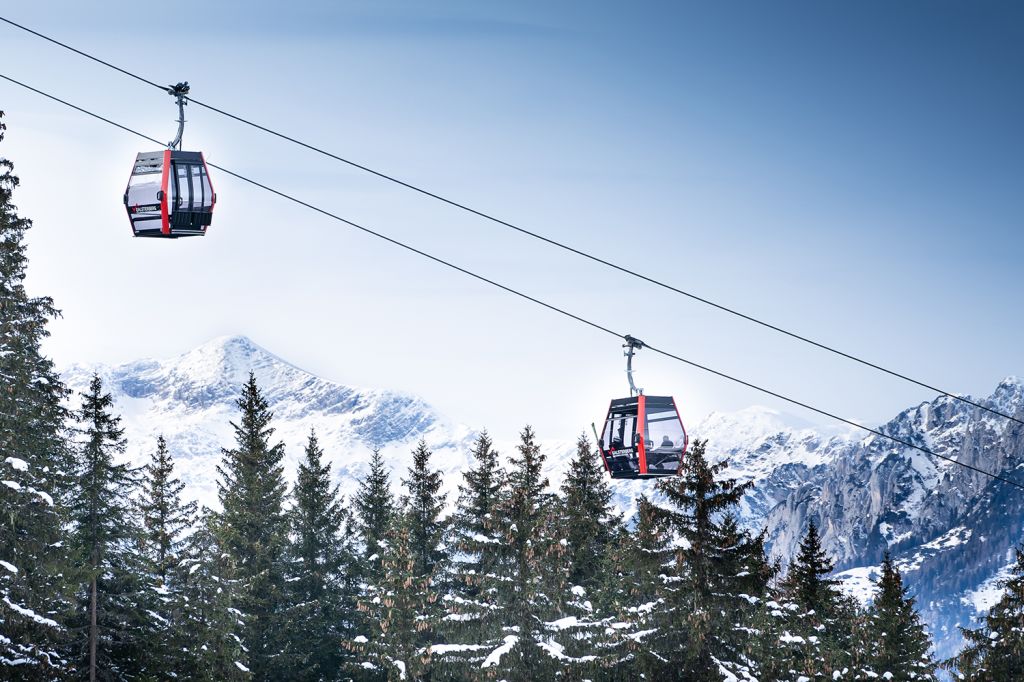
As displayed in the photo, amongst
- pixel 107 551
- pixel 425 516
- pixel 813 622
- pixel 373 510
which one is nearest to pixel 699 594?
pixel 813 622

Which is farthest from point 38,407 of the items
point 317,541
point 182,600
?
point 317,541

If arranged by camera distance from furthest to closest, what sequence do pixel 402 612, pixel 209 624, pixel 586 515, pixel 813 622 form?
pixel 586 515 → pixel 813 622 → pixel 402 612 → pixel 209 624

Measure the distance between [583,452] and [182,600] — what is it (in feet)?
59.6

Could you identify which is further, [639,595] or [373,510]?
[373,510]

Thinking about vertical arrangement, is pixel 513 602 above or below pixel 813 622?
above

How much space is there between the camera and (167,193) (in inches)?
810

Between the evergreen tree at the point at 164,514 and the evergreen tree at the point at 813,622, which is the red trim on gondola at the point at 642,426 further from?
the evergreen tree at the point at 164,514

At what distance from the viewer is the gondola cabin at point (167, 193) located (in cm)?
2064

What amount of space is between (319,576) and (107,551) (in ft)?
45.9

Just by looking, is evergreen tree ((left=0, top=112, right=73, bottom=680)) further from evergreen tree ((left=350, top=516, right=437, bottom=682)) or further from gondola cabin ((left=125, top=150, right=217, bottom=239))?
evergreen tree ((left=350, top=516, right=437, bottom=682))

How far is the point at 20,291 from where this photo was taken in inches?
1273

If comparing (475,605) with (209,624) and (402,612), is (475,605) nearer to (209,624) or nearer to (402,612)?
(402,612)

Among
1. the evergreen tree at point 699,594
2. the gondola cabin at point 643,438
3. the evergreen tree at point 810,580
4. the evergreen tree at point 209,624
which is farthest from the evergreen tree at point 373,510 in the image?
the gondola cabin at point 643,438

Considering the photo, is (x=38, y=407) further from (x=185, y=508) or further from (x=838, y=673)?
(x=838, y=673)
